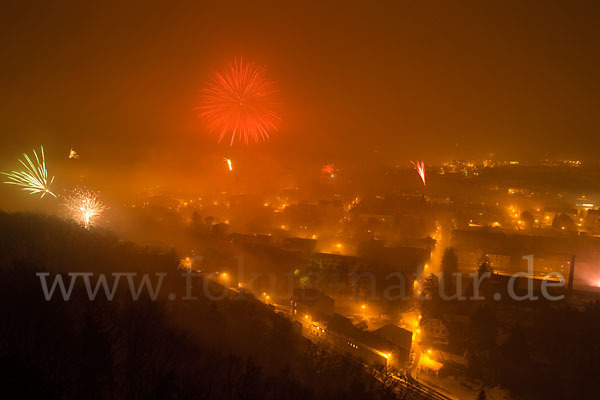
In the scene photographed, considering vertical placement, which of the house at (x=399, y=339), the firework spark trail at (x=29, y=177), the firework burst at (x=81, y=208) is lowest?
the house at (x=399, y=339)

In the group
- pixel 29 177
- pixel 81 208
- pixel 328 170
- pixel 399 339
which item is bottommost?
pixel 399 339

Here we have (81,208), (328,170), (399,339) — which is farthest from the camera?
(328,170)

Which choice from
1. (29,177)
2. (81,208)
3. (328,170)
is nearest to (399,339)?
(81,208)

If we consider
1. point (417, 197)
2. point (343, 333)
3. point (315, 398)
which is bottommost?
point (343, 333)

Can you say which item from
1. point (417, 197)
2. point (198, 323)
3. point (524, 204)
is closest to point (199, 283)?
point (198, 323)

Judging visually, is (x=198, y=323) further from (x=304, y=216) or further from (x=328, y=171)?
(x=328, y=171)

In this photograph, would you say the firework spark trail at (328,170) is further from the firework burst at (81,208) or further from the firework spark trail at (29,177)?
the firework spark trail at (29,177)

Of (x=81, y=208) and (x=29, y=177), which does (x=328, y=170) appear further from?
(x=29, y=177)

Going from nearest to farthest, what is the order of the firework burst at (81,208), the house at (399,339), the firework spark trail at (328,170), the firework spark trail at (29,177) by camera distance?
the house at (399,339)
the firework burst at (81,208)
the firework spark trail at (29,177)
the firework spark trail at (328,170)

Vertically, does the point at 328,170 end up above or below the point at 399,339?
above

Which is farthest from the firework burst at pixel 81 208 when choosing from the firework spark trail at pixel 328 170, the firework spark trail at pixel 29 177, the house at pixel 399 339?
the firework spark trail at pixel 328 170

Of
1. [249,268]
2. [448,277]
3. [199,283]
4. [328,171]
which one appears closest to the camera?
[199,283]
